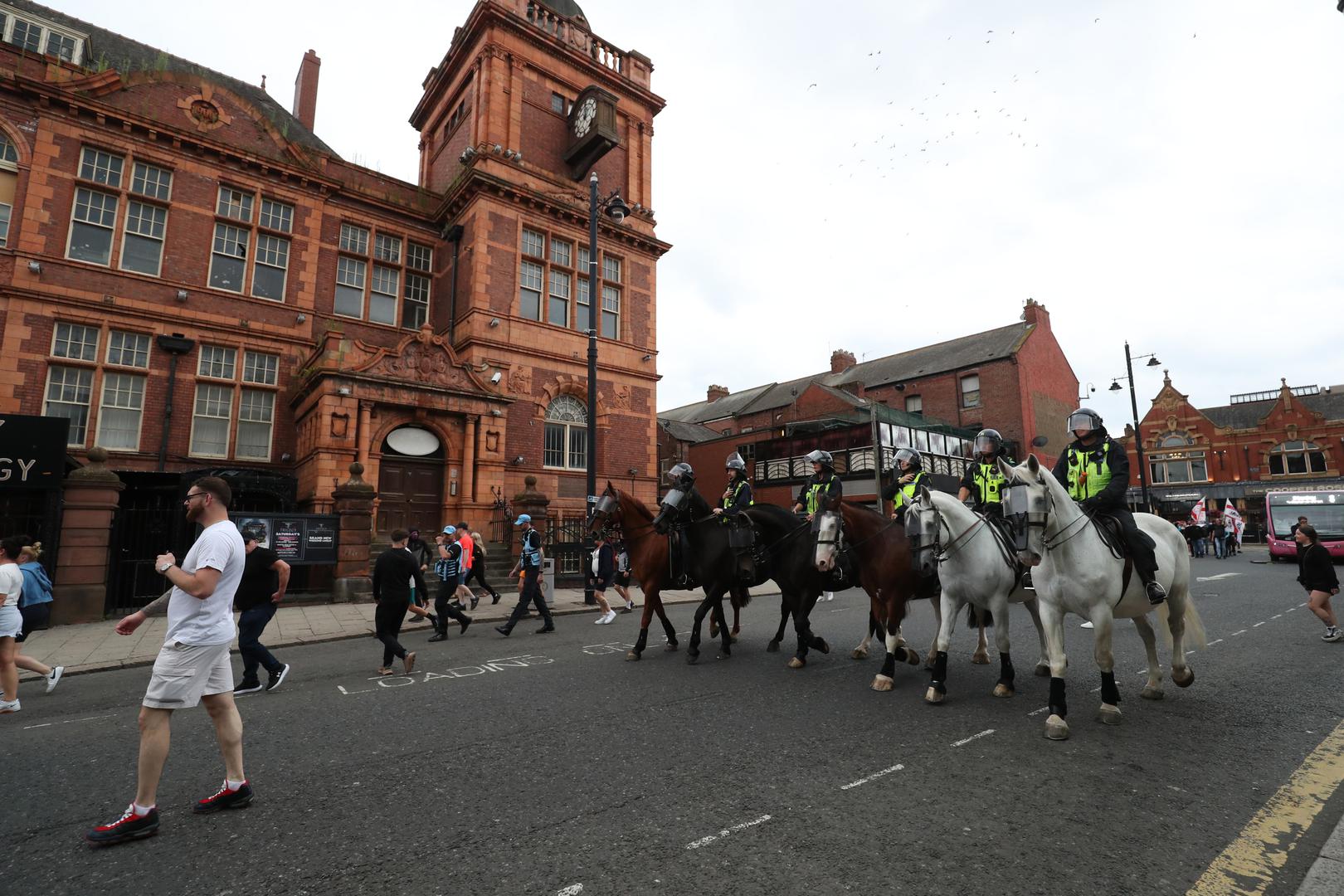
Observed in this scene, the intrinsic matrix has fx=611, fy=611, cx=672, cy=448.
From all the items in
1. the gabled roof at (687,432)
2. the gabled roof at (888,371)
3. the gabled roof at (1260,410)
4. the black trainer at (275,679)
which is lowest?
the black trainer at (275,679)

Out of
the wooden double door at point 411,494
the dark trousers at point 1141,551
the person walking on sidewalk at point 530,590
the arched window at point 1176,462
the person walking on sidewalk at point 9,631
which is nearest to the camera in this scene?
the dark trousers at point 1141,551

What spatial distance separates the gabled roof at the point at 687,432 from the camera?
40.0m

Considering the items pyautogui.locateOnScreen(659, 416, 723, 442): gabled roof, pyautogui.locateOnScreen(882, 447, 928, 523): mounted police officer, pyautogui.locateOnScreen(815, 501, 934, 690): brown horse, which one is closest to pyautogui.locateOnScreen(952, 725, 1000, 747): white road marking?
pyautogui.locateOnScreen(815, 501, 934, 690): brown horse

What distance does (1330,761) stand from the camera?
411 centimetres

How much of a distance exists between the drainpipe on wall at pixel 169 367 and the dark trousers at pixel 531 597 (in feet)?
42.1

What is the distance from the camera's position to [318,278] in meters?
20.4

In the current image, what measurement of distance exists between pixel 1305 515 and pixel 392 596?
31.6m

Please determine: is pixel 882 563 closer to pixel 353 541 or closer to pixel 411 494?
pixel 353 541

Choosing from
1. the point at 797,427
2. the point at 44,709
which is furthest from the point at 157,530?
the point at 797,427

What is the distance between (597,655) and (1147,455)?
172ft

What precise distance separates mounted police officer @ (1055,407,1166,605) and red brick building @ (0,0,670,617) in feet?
49.2

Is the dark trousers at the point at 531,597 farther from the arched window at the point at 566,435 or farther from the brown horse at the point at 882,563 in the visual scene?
the arched window at the point at 566,435

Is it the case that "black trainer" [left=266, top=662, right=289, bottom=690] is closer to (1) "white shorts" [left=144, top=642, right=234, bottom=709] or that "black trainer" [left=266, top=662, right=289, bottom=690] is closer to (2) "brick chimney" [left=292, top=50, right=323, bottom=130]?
(1) "white shorts" [left=144, top=642, right=234, bottom=709]

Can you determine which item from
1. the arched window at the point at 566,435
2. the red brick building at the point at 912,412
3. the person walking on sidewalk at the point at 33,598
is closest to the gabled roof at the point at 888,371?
the red brick building at the point at 912,412
